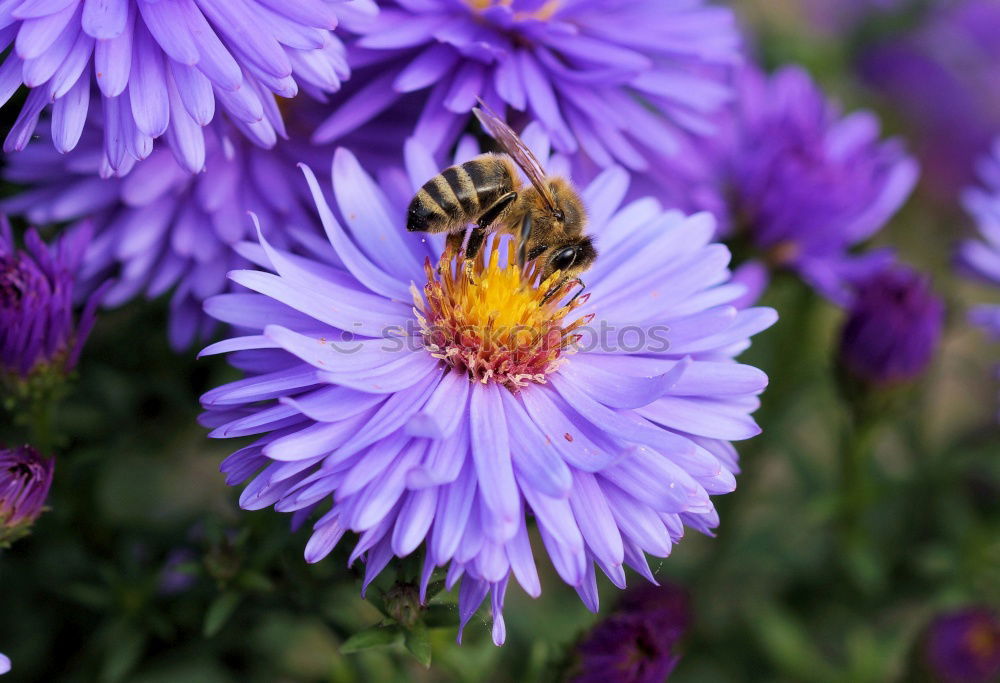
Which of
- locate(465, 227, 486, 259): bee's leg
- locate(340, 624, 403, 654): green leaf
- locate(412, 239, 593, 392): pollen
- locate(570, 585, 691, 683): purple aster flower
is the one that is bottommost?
locate(570, 585, 691, 683): purple aster flower

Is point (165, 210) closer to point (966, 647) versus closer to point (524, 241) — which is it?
point (524, 241)

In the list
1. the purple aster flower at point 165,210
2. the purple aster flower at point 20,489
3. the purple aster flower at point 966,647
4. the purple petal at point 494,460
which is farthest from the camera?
the purple aster flower at point 966,647

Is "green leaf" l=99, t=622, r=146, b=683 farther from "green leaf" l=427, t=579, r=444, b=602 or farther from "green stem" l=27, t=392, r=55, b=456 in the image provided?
"green leaf" l=427, t=579, r=444, b=602

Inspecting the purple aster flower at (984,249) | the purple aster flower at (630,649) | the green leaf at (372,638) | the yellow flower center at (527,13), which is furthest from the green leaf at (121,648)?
the purple aster flower at (984,249)

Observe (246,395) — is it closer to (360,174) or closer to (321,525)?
(321,525)

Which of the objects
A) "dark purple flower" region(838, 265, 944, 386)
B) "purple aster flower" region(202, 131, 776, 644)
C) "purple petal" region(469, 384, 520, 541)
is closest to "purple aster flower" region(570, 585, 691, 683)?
"purple aster flower" region(202, 131, 776, 644)

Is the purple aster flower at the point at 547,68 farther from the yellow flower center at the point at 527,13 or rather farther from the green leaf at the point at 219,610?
the green leaf at the point at 219,610
